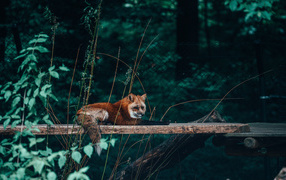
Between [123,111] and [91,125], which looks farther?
[123,111]

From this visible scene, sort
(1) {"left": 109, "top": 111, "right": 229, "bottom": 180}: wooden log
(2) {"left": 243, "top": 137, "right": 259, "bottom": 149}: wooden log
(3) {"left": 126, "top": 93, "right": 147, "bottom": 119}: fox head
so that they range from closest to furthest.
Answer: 1. (2) {"left": 243, "top": 137, "right": 259, "bottom": 149}: wooden log
2. (3) {"left": 126, "top": 93, "right": 147, "bottom": 119}: fox head
3. (1) {"left": 109, "top": 111, "right": 229, "bottom": 180}: wooden log

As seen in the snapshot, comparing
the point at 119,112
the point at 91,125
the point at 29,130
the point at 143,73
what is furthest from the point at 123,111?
the point at 143,73

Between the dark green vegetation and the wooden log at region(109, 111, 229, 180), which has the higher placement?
the dark green vegetation

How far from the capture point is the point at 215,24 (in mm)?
10117

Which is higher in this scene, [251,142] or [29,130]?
[29,130]

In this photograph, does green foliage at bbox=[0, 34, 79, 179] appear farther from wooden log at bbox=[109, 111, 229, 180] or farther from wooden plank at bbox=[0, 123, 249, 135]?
wooden log at bbox=[109, 111, 229, 180]

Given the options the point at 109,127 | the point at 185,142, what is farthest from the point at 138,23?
the point at 109,127

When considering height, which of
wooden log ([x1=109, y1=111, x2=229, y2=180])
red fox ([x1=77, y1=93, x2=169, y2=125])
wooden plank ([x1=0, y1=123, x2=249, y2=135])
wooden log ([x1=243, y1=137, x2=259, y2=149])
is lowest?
wooden log ([x1=109, y1=111, x2=229, y2=180])

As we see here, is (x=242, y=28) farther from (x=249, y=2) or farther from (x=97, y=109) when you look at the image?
(x=97, y=109)

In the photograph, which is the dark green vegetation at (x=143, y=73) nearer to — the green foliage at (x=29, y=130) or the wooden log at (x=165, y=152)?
the wooden log at (x=165, y=152)

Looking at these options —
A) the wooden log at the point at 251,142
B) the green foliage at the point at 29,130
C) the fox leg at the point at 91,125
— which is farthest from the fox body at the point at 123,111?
the wooden log at the point at 251,142

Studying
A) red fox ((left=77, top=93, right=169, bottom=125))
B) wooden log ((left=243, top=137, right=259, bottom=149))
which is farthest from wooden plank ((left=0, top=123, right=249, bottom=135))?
red fox ((left=77, top=93, right=169, bottom=125))

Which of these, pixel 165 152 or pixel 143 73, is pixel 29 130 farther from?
pixel 143 73

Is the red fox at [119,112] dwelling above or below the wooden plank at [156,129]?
above
